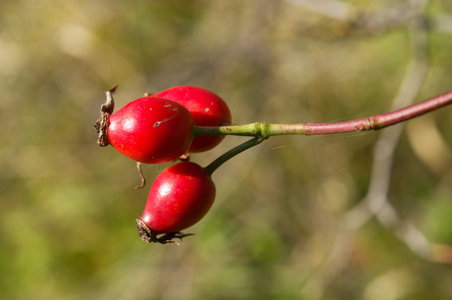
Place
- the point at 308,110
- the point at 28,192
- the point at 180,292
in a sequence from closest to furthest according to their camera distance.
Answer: the point at 180,292
the point at 308,110
the point at 28,192

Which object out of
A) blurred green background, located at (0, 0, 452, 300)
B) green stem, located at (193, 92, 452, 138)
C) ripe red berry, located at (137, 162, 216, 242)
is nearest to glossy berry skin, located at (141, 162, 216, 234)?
Result: ripe red berry, located at (137, 162, 216, 242)

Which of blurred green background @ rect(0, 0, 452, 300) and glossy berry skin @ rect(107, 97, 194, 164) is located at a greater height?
blurred green background @ rect(0, 0, 452, 300)

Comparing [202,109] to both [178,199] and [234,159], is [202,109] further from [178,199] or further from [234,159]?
[234,159]

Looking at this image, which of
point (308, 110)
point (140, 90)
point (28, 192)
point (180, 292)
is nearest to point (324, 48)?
point (308, 110)

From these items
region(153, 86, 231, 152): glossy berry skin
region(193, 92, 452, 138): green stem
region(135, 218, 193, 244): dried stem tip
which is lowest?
region(135, 218, 193, 244): dried stem tip

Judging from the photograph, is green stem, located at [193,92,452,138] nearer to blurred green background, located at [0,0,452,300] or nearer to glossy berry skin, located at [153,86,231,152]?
glossy berry skin, located at [153,86,231,152]

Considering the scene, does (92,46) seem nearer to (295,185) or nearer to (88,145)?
(88,145)

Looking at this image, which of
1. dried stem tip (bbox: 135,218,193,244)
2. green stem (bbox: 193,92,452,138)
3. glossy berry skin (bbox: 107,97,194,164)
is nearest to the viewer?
green stem (bbox: 193,92,452,138)
